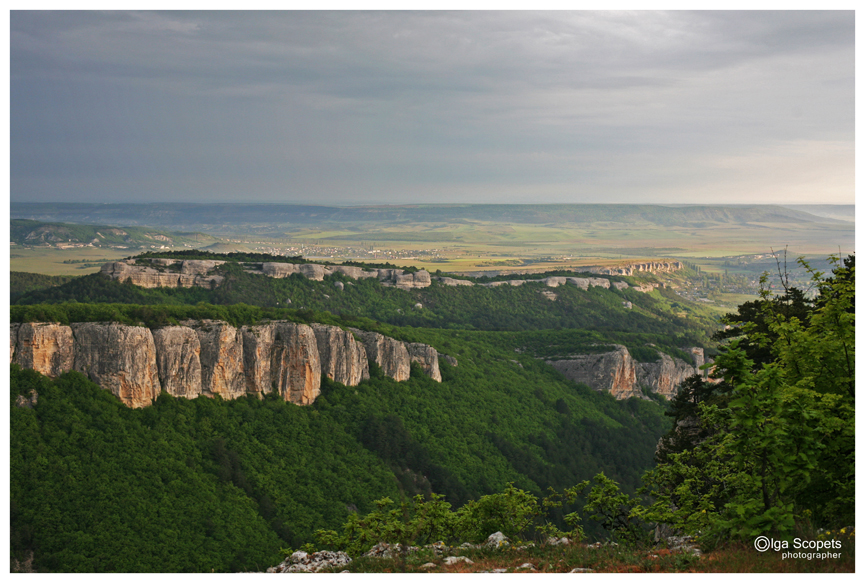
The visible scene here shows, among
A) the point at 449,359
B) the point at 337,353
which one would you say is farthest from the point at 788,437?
the point at 449,359

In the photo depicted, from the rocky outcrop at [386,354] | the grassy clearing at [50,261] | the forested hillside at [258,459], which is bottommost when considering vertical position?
the forested hillside at [258,459]

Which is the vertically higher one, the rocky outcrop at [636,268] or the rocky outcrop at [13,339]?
the rocky outcrop at [636,268]

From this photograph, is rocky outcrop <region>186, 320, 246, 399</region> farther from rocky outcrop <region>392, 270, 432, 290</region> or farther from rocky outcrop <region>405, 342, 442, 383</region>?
rocky outcrop <region>392, 270, 432, 290</region>

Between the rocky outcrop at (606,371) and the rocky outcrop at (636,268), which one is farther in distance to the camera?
the rocky outcrop at (636,268)

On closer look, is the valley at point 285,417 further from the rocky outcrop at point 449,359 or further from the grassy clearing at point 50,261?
the grassy clearing at point 50,261

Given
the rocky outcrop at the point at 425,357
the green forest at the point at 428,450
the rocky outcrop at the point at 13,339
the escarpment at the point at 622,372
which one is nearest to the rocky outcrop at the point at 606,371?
the escarpment at the point at 622,372

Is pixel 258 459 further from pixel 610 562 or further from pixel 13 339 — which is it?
pixel 610 562

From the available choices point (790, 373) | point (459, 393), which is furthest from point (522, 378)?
point (790, 373)
